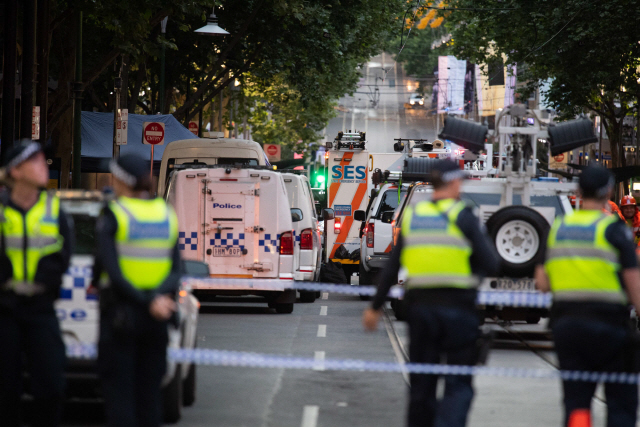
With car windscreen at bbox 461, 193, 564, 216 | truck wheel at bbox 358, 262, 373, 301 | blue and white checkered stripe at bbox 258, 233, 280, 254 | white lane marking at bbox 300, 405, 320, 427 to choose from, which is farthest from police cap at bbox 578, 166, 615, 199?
truck wheel at bbox 358, 262, 373, 301

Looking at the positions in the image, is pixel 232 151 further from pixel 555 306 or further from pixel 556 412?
pixel 555 306

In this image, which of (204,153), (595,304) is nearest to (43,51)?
(204,153)

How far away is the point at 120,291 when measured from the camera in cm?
547

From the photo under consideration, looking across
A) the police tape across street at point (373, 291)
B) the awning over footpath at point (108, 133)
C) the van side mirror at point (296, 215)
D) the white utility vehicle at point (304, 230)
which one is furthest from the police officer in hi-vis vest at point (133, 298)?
the awning over footpath at point (108, 133)

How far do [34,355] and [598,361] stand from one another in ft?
10.5

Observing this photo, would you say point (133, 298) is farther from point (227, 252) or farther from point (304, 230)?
point (304, 230)

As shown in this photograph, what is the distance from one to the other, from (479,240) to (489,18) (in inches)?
1086

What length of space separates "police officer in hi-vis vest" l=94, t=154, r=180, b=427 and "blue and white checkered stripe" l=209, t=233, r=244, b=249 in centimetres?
977

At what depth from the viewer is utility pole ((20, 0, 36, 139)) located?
14.8 meters

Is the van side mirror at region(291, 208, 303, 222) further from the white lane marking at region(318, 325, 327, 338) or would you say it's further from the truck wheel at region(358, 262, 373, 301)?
the white lane marking at region(318, 325, 327, 338)

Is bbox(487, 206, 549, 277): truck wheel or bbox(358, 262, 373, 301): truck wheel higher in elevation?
bbox(487, 206, 549, 277): truck wheel

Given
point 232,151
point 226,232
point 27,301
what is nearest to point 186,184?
point 226,232

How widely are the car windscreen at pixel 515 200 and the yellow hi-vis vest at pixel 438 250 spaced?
630 centimetres

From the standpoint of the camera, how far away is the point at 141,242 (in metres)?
5.53
